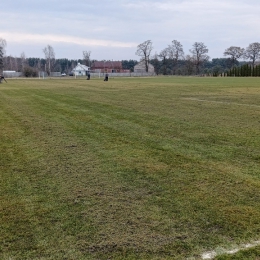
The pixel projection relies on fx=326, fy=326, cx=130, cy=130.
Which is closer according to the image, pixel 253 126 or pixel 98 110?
pixel 253 126

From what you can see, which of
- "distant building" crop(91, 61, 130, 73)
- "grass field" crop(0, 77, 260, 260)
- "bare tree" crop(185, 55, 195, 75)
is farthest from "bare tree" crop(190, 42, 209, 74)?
"grass field" crop(0, 77, 260, 260)

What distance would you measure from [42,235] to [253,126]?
267 inches

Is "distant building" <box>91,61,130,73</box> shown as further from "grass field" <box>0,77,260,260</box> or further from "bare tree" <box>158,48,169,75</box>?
"grass field" <box>0,77,260,260</box>

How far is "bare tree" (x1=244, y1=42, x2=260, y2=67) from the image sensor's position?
8856 cm

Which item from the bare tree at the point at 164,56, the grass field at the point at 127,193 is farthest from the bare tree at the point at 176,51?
the grass field at the point at 127,193

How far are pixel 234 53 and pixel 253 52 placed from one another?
5.08 metres

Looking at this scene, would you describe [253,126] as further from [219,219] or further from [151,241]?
[151,241]

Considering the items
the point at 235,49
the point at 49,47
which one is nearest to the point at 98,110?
the point at 235,49

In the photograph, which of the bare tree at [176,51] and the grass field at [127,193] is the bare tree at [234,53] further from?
the grass field at [127,193]

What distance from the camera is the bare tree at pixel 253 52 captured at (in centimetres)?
8856

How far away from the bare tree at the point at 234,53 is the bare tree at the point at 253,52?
1360 millimetres

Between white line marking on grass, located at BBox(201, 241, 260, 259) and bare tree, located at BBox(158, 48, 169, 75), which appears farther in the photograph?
bare tree, located at BBox(158, 48, 169, 75)

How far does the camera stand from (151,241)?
2910mm

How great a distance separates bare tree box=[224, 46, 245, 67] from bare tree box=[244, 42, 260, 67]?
136 cm
